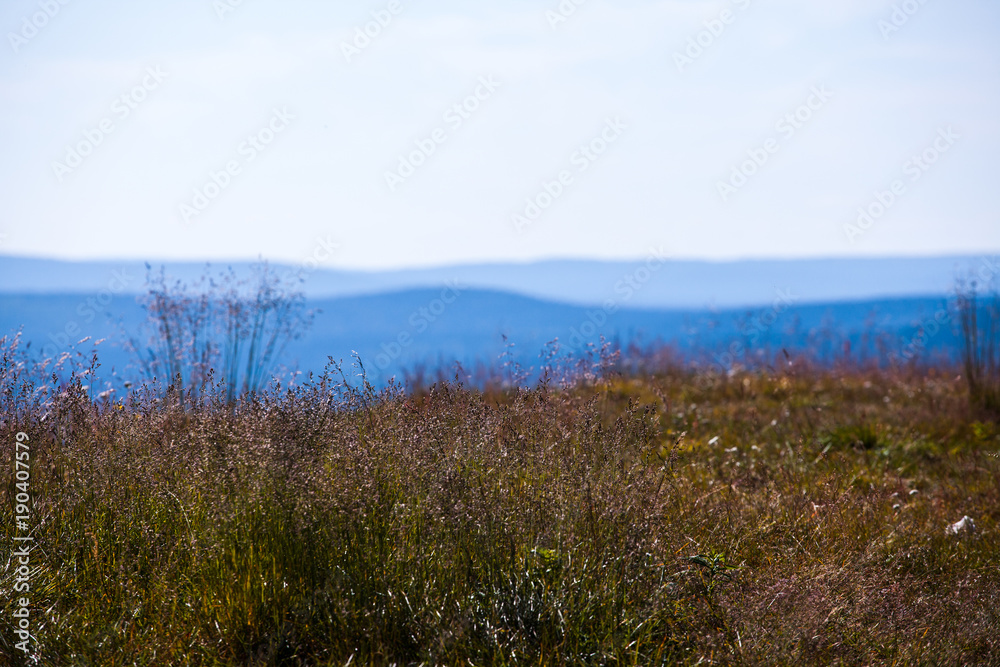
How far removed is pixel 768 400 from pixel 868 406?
1.06m

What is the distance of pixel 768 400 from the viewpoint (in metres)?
9.23

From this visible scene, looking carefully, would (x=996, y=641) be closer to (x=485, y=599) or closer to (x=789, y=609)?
(x=789, y=609)

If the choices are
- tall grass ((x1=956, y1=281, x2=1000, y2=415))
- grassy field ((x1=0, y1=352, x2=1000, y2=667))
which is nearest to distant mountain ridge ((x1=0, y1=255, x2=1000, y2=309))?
tall grass ((x1=956, y1=281, x2=1000, y2=415))

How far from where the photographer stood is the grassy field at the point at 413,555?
9.16 ft

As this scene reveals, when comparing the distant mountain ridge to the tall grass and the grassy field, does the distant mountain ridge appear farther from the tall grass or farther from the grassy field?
the grassy field

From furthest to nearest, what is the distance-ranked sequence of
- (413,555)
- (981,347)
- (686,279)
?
1. (686,279)
2. (981,347)
3. (413,555)

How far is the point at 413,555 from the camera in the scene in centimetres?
293

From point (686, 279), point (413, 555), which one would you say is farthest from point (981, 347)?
point (686, 279)

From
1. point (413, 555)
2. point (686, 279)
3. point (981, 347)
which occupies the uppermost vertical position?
point (686, 279)

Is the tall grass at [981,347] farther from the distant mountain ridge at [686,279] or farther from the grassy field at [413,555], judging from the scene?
the distant mountain ridge at [686,279]

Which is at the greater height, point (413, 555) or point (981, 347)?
point (981, 347)

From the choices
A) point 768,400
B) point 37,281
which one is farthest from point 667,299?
point 768,400

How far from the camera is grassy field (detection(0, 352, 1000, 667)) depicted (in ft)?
9.16

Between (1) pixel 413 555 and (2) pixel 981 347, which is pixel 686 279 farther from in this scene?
(1) pixel 413 555
